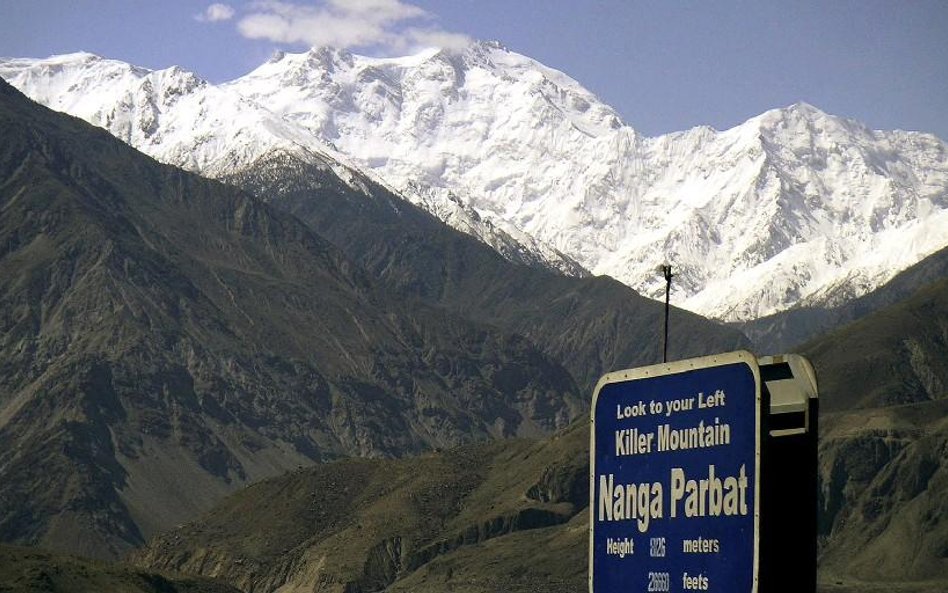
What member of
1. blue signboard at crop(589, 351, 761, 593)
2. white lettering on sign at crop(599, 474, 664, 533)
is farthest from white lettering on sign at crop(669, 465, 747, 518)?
white lettering on sign at crop(599, 474, 664, 533)

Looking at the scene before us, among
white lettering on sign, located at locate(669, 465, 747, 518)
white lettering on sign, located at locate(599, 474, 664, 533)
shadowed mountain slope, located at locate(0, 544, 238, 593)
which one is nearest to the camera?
white lettering on sign, located at locate(669, 465, 747, 518)

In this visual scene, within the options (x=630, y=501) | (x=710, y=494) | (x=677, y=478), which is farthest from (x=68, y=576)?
(x=710, y=494)

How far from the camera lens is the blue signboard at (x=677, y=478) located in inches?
545

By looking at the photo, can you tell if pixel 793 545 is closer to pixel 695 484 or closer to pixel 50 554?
pixel 695 484

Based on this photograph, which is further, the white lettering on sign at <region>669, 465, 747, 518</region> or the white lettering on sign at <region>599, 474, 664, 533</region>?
the white lettering on sign at <region>599, 474, 664, 533</region>

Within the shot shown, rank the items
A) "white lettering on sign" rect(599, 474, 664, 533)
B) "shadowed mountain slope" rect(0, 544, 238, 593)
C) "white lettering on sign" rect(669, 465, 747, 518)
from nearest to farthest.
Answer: "white lettering on sign" rect(669, 465, 747, 518)
"white lettering on sign" rect(599, 474, 664, 533)
"shadowed mountain slope" rect(0, 544, 238, 593)

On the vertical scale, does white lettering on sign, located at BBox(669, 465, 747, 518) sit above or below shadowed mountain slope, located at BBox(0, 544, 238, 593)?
above

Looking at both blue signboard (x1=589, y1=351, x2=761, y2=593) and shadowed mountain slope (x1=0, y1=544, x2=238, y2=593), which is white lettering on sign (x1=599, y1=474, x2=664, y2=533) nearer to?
blue signboard (x1=589, y1=351, x2=761, y2=593)

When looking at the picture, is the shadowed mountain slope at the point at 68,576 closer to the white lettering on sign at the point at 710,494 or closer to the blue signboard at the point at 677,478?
the blue signboard at the point at 677,478

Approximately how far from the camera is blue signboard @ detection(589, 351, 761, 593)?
13836mm

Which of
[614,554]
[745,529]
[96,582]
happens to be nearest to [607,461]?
[614,554]

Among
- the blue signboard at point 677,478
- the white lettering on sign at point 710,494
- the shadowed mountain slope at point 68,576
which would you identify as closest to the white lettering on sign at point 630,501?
the blue signboard at point 677,478

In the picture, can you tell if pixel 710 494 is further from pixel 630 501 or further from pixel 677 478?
pixel 630 501

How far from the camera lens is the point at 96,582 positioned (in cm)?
17812
